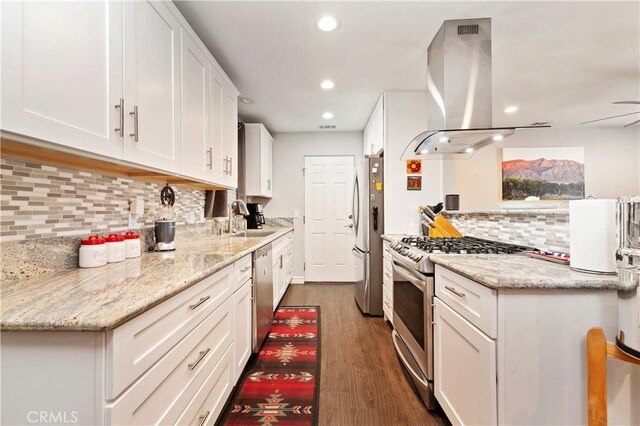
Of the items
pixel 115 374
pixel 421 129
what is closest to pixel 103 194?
pixel 115 374

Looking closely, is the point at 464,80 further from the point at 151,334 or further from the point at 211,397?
the point at 211,397

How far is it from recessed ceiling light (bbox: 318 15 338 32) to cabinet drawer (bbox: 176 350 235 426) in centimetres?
219

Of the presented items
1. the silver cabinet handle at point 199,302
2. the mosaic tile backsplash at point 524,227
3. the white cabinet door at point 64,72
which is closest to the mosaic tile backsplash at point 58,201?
the white cabinet door at point 64,72

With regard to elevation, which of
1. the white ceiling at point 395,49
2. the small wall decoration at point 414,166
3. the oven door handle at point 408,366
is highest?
the white ceiling at point 395,49

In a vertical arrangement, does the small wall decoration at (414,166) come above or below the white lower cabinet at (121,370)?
above

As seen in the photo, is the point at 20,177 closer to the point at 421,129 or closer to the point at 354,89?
the point at 354,89

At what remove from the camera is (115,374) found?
65cm

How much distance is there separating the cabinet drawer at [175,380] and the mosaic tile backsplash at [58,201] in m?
0.75

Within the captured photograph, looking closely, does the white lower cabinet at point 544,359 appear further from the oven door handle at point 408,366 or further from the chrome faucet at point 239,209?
the chrome faucet at point 239,209

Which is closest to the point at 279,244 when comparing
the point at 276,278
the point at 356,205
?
the point at 276,278

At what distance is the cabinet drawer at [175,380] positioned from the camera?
27.5 inches

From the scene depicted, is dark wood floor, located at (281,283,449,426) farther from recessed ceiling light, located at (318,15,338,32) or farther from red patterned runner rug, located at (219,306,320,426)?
recessed ceiling light, located at (318,15,338,32)

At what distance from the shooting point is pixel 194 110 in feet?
5.96

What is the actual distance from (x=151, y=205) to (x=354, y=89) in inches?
90.6
